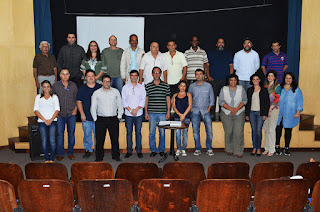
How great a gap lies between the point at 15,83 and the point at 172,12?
3841 millimetres

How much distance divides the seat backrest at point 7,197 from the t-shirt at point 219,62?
4596 millimetres

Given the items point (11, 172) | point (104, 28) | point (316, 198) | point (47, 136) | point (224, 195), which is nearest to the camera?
point (224, 195)

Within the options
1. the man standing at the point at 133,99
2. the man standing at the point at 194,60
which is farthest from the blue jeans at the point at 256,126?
the man standing at the point at 133,99

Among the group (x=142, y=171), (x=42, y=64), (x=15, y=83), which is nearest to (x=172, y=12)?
(x=42, y=64)

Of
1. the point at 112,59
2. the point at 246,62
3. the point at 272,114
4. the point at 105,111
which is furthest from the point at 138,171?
the point at 246,62

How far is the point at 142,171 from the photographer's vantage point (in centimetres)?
310

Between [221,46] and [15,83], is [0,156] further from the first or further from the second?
[221,46]

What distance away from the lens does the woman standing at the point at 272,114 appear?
5.62 m

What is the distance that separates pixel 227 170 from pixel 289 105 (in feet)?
10.7

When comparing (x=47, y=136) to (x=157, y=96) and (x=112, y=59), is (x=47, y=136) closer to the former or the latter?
(x=112, y=59)

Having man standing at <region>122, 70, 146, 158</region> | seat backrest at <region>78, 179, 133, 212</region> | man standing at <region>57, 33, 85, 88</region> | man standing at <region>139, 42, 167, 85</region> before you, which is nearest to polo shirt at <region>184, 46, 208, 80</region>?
man standing at <region>139, 42, 167, 85</region>

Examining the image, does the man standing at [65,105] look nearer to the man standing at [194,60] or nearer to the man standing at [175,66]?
the man standing at [175,66]

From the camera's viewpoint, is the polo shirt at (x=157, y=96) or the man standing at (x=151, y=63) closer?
the polo shirt at (x=157, y=96)

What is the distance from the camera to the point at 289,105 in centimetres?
581
